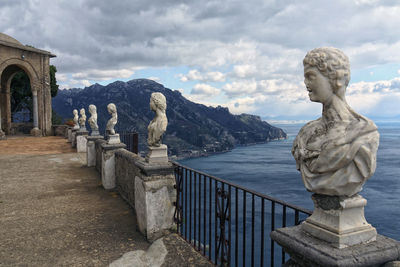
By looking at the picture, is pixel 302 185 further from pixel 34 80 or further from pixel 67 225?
pixel 67 225

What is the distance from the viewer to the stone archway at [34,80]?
21197 mm

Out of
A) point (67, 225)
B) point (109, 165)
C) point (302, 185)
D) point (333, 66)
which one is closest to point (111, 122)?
point (109, 165)

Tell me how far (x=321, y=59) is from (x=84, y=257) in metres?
3.92

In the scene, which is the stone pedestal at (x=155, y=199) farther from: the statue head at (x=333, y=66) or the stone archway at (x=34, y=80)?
the stone archway at (x=34, y=80)

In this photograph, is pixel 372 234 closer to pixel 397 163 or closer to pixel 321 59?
pixel 321 59

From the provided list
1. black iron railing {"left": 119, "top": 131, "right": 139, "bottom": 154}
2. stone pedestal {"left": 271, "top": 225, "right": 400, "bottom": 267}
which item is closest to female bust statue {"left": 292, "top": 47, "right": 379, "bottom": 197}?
stone pedestal {"left": 271, "top": 225, "right": 400, "bottom": 267}

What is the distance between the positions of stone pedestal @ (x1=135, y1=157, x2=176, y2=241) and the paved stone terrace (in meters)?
0.21

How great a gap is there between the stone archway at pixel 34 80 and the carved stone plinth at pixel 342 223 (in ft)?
81.1

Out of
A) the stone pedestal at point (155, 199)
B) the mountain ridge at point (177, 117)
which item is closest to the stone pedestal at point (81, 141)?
the stone pedestal at point (155, 199)

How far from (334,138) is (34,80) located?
25.4 m

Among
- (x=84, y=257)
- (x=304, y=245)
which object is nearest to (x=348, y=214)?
(x=304, y=245)

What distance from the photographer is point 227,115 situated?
567 feet

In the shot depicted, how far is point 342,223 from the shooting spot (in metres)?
1.75

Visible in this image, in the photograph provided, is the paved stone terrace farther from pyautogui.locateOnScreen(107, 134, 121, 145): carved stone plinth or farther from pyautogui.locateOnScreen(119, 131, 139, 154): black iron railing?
pyautogui.locateOnScreen(119, 131, 139, 154): black iron railing
